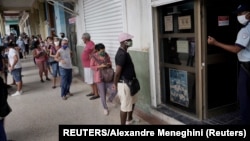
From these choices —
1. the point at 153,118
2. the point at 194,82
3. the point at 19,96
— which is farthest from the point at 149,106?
the point at 19,96

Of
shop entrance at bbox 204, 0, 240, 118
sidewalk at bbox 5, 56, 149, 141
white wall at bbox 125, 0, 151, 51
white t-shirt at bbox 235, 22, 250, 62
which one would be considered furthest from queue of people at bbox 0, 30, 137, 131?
white t-shirt at bbox 235, 22, 250, 62

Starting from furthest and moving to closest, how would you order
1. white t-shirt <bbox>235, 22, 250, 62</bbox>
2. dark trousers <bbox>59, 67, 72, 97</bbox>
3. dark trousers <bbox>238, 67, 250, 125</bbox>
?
dark trousers <bbox>59, 67, 72, 97</bbox>, dark trousers <bbox>238, 67, 250, 125</bbox>, white t-shirt <bbox>235, 22, 250, 62</bbox>

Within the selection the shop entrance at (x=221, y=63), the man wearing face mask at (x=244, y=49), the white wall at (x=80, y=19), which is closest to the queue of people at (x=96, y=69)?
the white wall at (x=80, y=19)

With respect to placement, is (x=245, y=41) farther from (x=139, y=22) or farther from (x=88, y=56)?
(x=88, y=56)


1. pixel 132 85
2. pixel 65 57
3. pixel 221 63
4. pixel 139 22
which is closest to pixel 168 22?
pixel 139 22

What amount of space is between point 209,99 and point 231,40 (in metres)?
1.03

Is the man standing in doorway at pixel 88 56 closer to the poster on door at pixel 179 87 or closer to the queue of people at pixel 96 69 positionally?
the queue of people at pixel 96 69

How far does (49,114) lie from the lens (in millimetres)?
5191

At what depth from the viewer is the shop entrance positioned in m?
3.64

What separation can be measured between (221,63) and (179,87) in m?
0.81

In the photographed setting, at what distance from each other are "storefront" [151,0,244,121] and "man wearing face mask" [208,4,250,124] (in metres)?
0.56

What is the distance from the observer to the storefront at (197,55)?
358 centimetres

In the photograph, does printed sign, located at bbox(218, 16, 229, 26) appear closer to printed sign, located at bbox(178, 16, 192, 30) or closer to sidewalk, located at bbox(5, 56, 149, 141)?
printed sign, located at bbox(178, 16, 192, 30)

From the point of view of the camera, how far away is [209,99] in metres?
3.86
